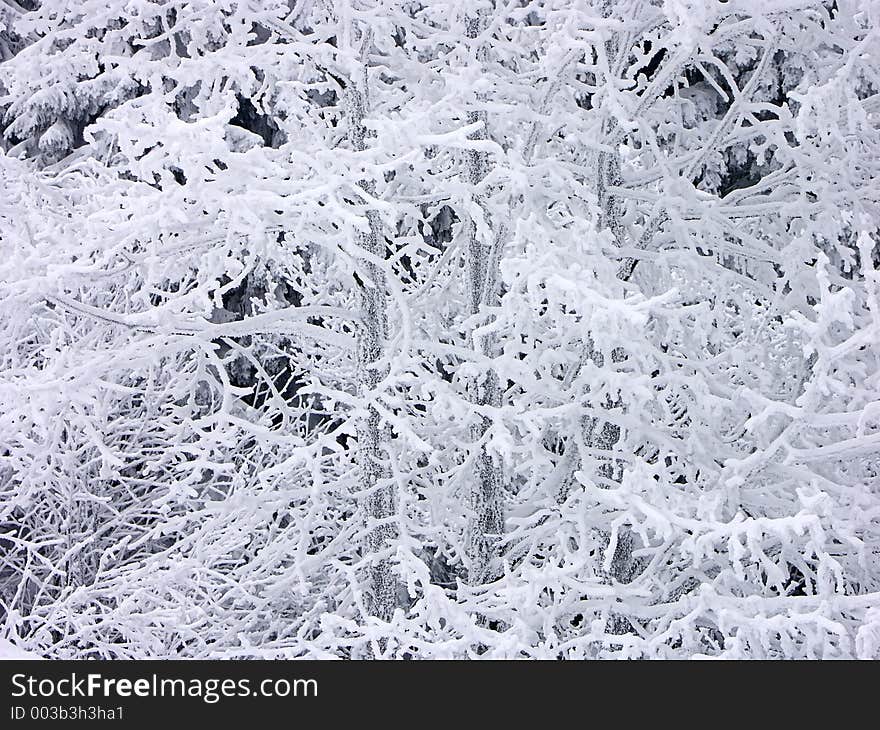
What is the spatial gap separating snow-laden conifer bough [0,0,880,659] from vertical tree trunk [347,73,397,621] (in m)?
0.02

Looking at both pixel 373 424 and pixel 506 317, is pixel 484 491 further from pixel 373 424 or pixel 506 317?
pixel 506 317

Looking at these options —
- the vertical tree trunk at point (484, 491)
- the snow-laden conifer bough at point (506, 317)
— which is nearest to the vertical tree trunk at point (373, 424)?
the snow-laden conifer bough at point (506, 317)

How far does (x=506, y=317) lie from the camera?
393 centimetres

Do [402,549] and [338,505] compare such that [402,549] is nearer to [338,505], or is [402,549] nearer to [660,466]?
[338,505]

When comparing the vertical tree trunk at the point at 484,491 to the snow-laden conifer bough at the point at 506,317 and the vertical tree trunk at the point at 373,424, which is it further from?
the vertical tree trunk at the point at 373,424

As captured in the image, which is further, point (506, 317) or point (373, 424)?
point (373, 424)

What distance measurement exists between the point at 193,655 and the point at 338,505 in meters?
1.11

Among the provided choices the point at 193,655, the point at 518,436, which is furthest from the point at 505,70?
the point at 193,655

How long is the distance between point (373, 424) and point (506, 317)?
1335 millimetres

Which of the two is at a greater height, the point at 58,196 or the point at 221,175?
the point at 58,196

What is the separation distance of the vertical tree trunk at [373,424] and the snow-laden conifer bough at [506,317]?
0.02 m

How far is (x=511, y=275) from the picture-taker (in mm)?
3887

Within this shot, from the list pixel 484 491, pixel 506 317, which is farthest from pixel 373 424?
pixel 506 317
